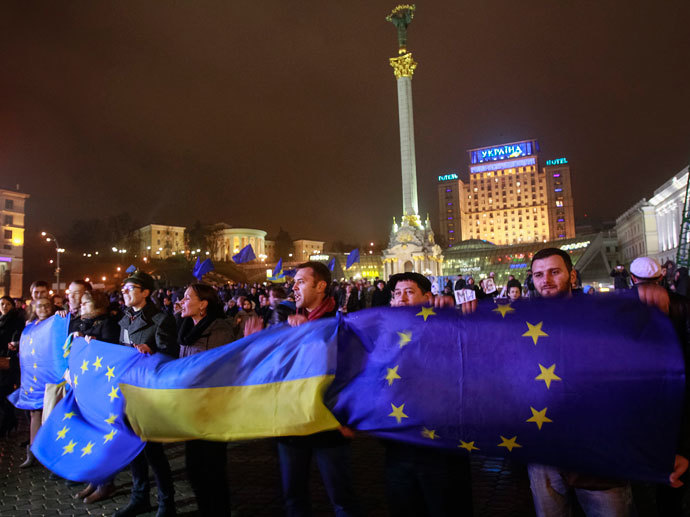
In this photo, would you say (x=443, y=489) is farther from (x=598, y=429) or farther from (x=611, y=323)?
(x=611, y=323)

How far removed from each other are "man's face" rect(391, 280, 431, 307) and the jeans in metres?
1.31

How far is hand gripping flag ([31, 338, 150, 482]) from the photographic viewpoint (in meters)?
3.97

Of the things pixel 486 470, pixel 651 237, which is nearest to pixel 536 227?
pixel 651 237

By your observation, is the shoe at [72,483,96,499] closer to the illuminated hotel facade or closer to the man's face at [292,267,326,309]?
the man's face at [292,267,326,309]

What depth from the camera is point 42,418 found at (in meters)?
5.87

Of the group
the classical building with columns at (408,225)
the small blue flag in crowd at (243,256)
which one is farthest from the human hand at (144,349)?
the classical building with columns at (408,225)

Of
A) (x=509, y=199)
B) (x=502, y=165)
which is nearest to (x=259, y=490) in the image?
(x=509, y=199)

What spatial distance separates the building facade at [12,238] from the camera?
214 ft

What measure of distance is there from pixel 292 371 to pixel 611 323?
1.89m

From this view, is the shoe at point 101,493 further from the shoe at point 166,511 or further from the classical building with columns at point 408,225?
the classical building with columns at point 408,225

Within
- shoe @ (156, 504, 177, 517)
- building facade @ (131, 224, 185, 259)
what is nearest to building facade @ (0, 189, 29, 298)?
building facade @ (131, 224, 185, 259)

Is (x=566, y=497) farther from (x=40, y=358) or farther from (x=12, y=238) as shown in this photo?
(x=12, y=238)

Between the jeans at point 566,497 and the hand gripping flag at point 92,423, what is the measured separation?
2904mm

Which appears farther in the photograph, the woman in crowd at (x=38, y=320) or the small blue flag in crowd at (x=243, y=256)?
the small blue flag in crowd at (x=243, y=256)
